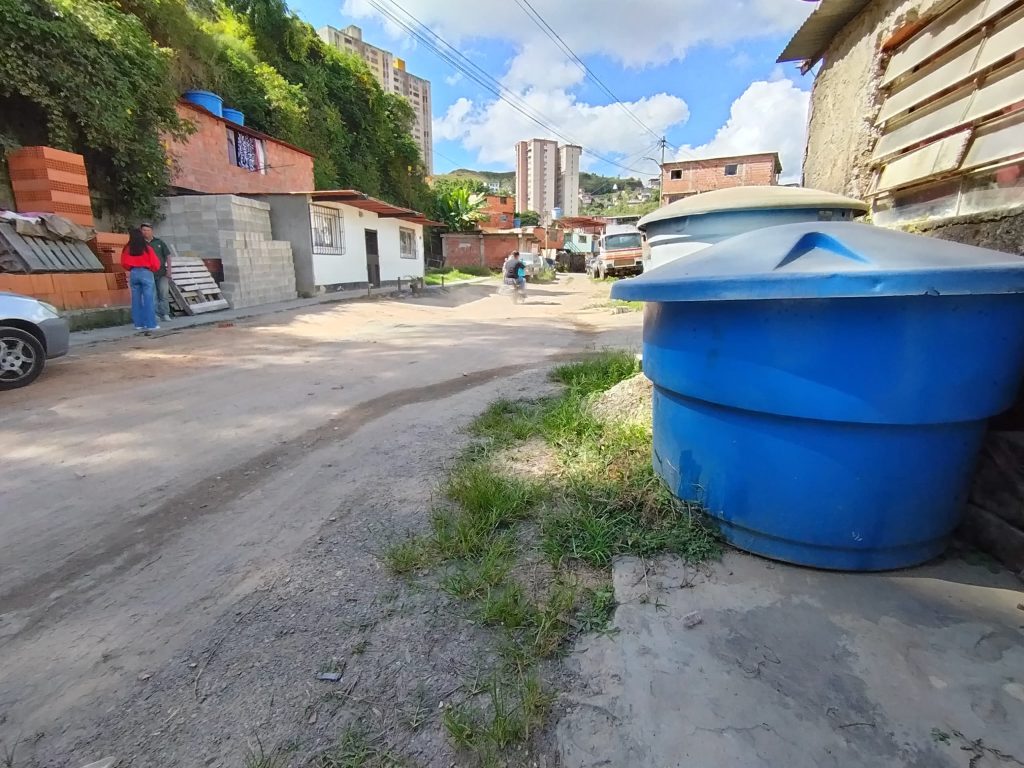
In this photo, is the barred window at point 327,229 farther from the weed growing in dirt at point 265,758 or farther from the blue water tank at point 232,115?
the weed growing in dirt at point 265,758

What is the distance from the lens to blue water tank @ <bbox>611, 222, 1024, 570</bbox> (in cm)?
157

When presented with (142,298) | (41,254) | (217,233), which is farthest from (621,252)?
(41,254)

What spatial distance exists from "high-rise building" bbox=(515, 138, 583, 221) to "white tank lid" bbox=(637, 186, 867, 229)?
71323 mm

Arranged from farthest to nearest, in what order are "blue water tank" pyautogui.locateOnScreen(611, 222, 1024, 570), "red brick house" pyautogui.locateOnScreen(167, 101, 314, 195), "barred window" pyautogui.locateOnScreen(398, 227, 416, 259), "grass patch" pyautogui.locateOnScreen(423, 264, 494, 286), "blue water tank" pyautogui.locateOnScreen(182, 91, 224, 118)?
"grass patch" pyautogui.locateOnScreen(423, 264, 494, 286)
"barred window" pyautogui.locateOnScreen(398, 227, 416, 259)
"blue water tank" pyautogui.locateOnScreen(182, 91, 224, 118)
"red brick house" pyautogui.locateOnScreen(167, 101, 314, 195)
"blue water tank" pyautogui.locateOnScreen(611, 222, 1024, 570)

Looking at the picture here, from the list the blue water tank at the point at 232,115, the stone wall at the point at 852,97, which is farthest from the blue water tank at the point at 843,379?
the blue water tank at the point at 232,115

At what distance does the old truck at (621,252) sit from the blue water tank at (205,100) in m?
15.3

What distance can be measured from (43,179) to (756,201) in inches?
406

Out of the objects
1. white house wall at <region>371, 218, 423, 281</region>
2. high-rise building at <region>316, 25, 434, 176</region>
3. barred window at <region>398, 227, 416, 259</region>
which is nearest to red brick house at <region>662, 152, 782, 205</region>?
high-rise building at <region>316, 25, 434, 176</region>

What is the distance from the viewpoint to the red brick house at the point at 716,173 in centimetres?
3788

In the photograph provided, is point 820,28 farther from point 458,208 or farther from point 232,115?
point 458,208

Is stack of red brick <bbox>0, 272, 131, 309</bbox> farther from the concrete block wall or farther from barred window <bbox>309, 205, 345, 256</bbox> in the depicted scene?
barred window <bbox>309, 205, 345, 256</bbox>

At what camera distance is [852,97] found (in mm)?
4684

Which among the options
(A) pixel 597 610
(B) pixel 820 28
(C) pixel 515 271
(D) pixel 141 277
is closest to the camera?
(A) pixel 597 610

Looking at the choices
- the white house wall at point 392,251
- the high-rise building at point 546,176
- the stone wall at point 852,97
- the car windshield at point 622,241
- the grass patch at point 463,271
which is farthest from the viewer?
the high-rise building at point 546,176
